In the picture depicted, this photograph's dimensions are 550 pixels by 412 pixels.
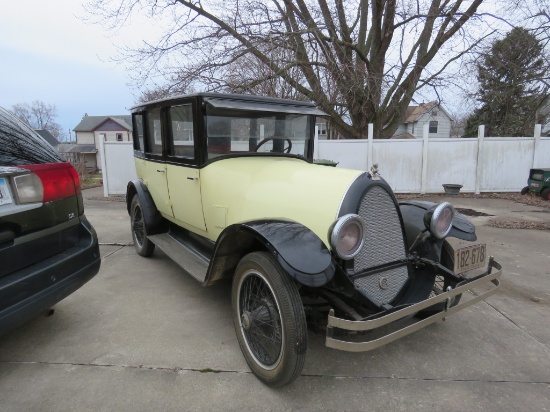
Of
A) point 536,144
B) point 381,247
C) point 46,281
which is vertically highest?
point 536,144

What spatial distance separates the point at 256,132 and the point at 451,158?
8876mm

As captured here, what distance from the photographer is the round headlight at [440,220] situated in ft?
8.48

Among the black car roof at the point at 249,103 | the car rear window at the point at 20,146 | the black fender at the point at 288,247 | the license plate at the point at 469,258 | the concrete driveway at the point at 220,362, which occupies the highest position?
the black car roof at the point at 249,103

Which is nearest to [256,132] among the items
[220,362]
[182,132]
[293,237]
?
[182,132]

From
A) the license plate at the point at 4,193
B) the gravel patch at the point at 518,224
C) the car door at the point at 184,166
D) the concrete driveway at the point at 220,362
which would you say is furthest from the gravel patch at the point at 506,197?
the license plate at the point at 4,193

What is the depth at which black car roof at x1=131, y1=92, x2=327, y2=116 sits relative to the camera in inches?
122

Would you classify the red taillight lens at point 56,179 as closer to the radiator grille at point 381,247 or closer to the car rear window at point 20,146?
the car rear window at point 20,146

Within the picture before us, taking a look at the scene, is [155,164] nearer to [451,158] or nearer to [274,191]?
[274,191]

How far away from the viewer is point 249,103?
3.25 meters

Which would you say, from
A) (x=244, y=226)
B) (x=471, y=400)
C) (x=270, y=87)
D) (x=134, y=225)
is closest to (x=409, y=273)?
(x=471, y=400)

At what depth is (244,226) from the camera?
7.52 ft

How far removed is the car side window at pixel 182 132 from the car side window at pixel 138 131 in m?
0.97

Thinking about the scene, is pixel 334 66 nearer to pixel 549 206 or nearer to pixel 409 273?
pixel 549 206

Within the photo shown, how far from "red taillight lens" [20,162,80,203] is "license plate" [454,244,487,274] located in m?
2.77
